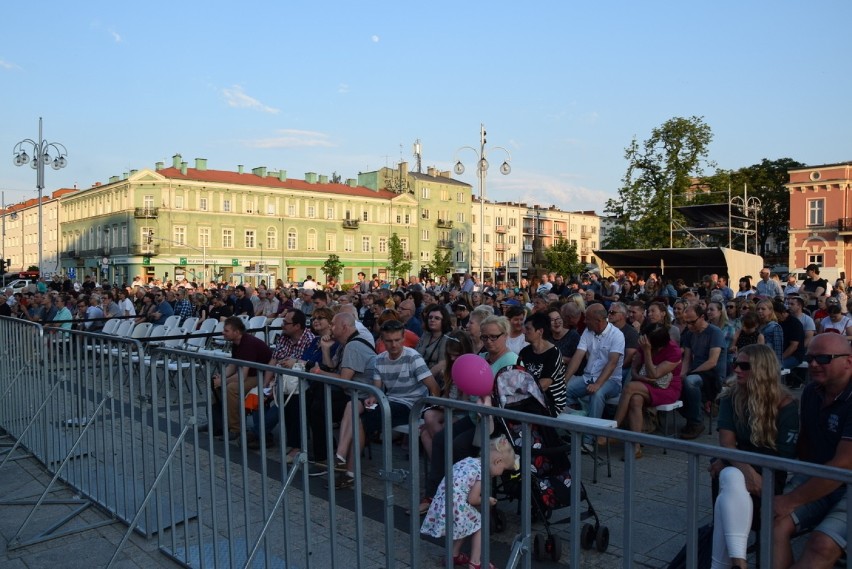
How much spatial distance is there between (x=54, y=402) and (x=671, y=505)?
626 centimetres

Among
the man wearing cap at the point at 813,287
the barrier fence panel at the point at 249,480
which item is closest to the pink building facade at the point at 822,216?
the man wearing cap at the point at 813,287

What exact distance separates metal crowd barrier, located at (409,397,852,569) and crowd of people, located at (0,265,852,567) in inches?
4.3

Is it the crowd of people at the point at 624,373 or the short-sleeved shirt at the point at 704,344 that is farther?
the short-sleeved shirt at the point at 704,344

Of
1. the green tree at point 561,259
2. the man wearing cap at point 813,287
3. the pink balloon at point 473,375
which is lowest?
the pink balloon at point 473,375

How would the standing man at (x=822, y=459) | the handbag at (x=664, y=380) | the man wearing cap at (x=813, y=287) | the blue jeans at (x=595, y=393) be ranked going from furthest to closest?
the man wearing cap at (x=813, y=287) → the blue jeans at (x=595, y=393) → the handbag at (x=664, y=380) → the standing man at (x=822, y=459)

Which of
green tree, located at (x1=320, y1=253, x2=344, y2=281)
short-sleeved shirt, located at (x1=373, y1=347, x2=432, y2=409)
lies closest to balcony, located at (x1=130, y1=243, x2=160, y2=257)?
green tree, located at (x1=320, y1=253, x2=344, y2=281)

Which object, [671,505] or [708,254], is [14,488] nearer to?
[671,505]

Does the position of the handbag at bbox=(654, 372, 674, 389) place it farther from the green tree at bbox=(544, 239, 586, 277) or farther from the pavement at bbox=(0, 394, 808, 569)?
the green tree at bbox=(544, 239, 586, 277)

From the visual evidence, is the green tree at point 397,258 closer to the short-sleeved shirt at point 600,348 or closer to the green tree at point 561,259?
the green tree at point 561,259

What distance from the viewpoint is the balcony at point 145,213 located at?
222 feet

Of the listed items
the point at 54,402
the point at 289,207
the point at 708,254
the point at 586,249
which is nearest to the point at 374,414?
the point at 54,402

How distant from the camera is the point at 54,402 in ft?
22.3

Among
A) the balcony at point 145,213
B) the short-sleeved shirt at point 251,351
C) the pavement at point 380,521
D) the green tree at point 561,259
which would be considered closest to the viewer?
the pavement at point 380,521

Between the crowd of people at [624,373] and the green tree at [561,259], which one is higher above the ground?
the green tree at [561,259]
